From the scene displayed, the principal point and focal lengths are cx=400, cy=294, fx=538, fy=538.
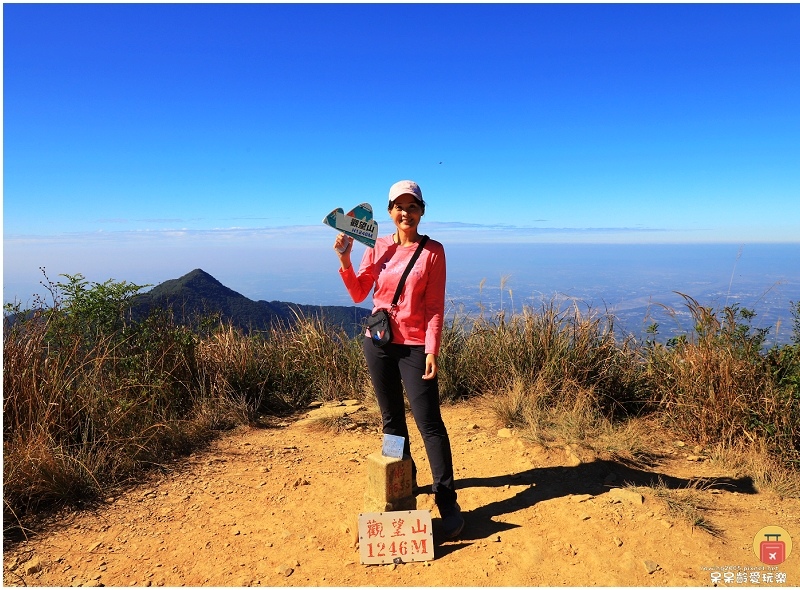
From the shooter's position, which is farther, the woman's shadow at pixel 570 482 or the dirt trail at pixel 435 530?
the woman's shadow at pixel 570 482

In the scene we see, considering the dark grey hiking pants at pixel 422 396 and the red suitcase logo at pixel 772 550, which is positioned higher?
the dark grey hiking pants at pixel 422 396

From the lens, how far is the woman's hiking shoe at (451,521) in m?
3.32

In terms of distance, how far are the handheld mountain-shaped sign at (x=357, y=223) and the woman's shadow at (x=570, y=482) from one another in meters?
2.01

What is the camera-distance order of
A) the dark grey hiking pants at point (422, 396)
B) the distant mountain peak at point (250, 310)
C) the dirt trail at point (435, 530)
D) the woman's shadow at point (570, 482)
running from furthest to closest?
the distant mountain peak at point (250, 310) < the woman's shadow at point (570, 482) < the dark grey hiking pants at point (422, 396) < the dirt trail at point (435, 530)

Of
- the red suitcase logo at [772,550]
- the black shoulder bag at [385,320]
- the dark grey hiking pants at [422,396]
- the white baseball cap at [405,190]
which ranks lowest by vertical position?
the red suitcase logo at [772,550]

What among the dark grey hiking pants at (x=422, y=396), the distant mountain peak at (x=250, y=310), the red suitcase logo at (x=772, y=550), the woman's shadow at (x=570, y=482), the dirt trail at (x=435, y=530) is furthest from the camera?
the distant mountain peak at (x=250, y=310)

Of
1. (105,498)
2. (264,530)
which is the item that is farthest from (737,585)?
(105,498)

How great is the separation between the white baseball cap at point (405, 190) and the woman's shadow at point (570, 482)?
2.17 metres

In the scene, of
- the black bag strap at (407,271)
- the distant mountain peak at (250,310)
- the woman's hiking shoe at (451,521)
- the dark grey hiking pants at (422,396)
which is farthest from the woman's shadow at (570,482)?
the distant mountain peak at (250,310)

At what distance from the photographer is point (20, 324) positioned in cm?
484

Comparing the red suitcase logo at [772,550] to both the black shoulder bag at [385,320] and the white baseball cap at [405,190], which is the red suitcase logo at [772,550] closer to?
the black shoulder bag at [385,320]

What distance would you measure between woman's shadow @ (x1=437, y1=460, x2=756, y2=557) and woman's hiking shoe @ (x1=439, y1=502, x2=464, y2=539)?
261mm

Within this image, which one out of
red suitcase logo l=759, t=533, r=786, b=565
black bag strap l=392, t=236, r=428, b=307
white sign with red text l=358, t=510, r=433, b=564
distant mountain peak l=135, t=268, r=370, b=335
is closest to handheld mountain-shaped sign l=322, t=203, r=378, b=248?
black bag strap l=392, t=236, r=428, b=307

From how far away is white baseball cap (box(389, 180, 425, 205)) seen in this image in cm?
320
